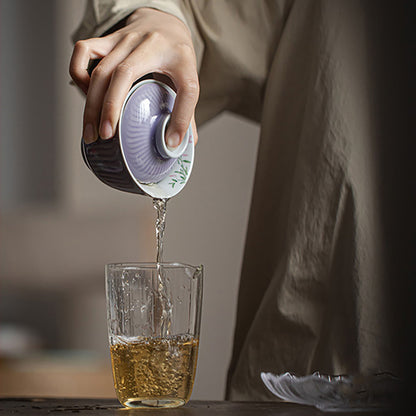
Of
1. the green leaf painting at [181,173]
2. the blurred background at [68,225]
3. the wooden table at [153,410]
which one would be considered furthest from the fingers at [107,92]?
the blurred background at [68,225]

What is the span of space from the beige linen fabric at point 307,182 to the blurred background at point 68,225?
53.5 inches

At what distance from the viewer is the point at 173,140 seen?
0.63m

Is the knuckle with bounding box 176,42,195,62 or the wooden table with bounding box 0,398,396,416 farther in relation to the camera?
the knuckle with bounding box 176,42,195,62

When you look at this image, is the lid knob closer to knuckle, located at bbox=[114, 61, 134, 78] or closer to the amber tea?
knuckle, located at bbox=[114, 61, 134, 78]

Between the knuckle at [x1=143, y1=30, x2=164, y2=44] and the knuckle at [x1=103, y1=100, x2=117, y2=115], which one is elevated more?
the knuckle at [x1=143, y1=30, x2=164, y2=44]

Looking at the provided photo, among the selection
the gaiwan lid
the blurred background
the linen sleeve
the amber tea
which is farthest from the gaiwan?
the blurred background

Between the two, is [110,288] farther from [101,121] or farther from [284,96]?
→ [284,96]

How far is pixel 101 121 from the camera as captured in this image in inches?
22.8

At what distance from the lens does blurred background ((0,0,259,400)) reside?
7.39 feet

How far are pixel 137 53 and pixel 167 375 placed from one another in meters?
Answer: 0.31

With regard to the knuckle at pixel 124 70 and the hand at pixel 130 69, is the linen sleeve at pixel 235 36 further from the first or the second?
the knuckle at pixel 124 70

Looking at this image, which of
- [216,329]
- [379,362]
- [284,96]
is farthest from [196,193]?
[379,362]

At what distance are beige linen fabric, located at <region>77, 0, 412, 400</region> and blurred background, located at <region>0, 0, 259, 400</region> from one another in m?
1.36

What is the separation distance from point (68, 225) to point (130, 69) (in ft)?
6.33
